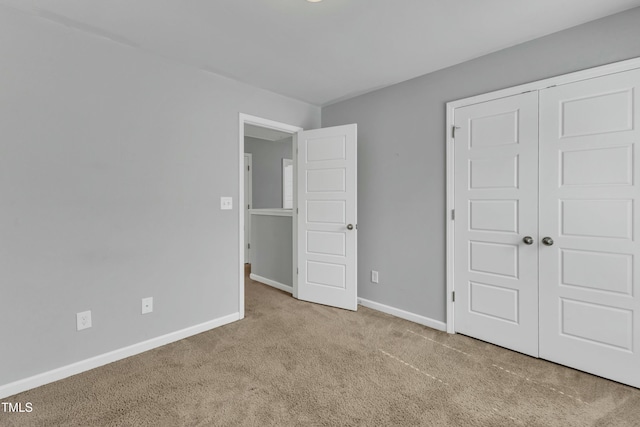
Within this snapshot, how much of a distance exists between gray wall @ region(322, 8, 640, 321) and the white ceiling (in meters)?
0.14

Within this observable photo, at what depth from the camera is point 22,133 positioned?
1891 mm

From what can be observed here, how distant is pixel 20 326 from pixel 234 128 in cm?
218

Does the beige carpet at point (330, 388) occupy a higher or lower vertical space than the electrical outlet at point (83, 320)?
lower

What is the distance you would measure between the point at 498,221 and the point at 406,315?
130cm

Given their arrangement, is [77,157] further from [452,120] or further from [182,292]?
[452,120]

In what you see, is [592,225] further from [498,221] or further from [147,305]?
[147,305]

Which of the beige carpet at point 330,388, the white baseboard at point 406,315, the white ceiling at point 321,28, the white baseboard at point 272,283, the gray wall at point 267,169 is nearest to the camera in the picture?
the beige carpet at point 330,388

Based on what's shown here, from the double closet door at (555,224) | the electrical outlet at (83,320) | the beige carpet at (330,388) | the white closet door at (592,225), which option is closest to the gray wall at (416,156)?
the double closet door at (555,224)

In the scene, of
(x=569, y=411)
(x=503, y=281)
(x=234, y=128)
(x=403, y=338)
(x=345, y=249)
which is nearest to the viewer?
(x=569, y=411)

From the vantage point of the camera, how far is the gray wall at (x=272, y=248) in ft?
13.3

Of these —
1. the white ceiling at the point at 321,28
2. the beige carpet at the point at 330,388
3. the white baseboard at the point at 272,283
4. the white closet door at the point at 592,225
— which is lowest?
the beige carpet at the point at 330,388

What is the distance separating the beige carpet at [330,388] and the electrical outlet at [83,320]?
33 cm

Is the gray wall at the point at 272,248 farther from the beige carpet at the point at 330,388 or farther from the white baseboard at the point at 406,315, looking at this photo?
the beige carpet at the point at 330,388

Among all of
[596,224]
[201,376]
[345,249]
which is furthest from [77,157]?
[596,224]
